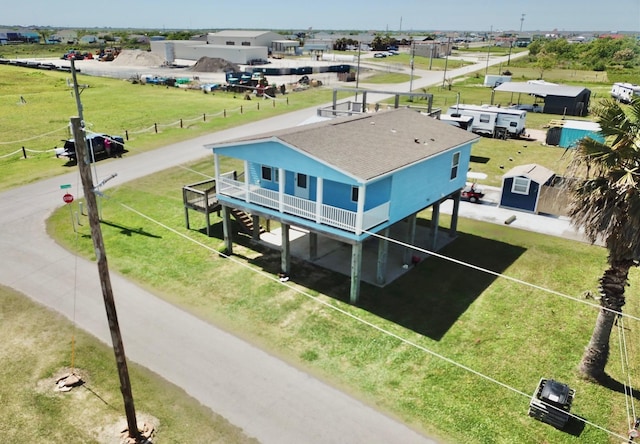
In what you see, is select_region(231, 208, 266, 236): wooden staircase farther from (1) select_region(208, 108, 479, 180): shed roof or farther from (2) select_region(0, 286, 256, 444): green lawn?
(2) select_region(0, 286, 256, 444): green lawn

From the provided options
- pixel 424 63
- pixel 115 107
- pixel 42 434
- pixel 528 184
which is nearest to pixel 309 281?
pixel 42 434

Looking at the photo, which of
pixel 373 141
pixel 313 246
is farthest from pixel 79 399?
pixel 373 141

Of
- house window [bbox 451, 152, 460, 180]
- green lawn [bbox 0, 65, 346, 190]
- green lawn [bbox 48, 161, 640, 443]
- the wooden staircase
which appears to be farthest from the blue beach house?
green lawn [bbox 0, 65, 346, 190]

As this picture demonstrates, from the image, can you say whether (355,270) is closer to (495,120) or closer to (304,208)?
(304,208)

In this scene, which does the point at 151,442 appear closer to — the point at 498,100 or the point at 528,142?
the point at 528,142

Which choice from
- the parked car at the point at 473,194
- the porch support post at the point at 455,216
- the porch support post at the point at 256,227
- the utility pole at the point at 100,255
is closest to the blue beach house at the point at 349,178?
the porch support post at the point at 455,216

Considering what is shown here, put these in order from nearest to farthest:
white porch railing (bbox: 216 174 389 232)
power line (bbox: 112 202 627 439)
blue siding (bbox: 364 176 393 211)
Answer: power line (bbox: 112 202 627 439) → white porch railing (bbox: 216 174 389 232) → blue siding (bbox: 364 176 393 211)
